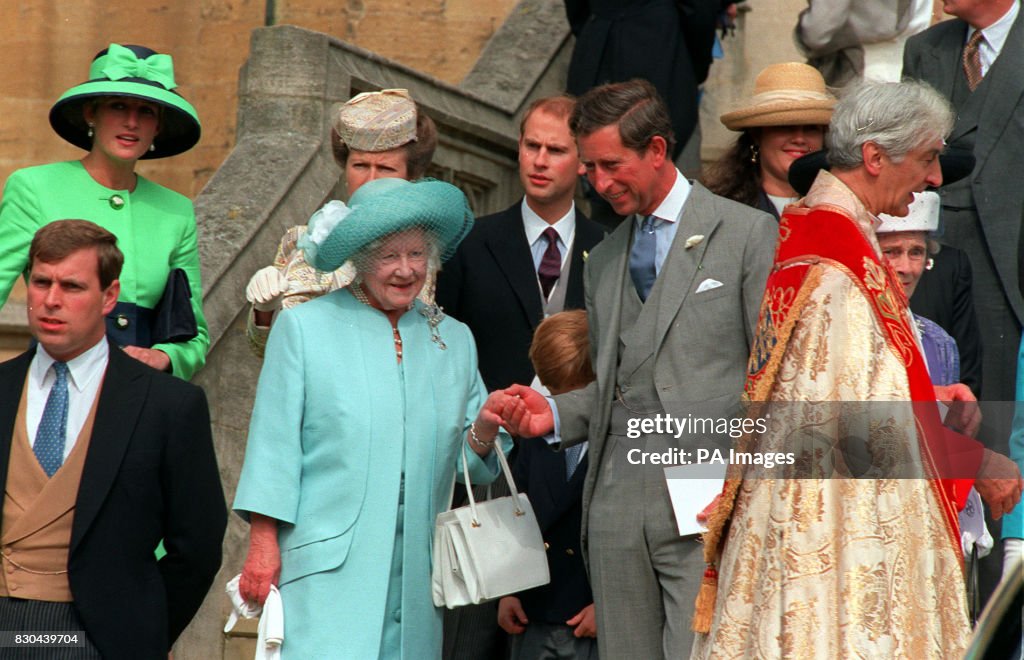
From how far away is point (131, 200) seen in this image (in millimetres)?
6816

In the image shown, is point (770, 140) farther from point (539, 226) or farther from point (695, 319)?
point (695, 319)

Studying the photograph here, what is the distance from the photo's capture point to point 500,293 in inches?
281

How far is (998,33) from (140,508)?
174 inches

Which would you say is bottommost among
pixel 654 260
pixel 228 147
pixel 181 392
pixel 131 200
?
pixel 181 392

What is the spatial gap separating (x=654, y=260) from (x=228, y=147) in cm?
668

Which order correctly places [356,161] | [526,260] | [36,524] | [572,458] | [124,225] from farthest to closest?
1. [526,260]
2. [356,161]
3. [124,225]
4. [572,458]
5. [36,524]

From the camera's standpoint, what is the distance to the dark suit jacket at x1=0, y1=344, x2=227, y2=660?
551 centimetres

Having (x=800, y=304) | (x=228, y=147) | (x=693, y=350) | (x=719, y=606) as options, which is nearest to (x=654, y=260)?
Answer: (x=693, y=350)

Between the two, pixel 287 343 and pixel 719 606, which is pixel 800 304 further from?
pixel 287 343

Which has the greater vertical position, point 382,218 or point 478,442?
point 382,218

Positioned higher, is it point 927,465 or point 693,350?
point 693,350

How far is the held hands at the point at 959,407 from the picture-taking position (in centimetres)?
555

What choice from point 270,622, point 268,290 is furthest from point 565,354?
point 270,622

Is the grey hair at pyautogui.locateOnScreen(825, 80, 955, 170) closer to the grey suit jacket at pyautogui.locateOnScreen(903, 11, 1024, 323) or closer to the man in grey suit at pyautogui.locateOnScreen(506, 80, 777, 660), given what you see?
the man in grey suit at pyautogui.locateOnScreen(506, 80, 777, 660)
